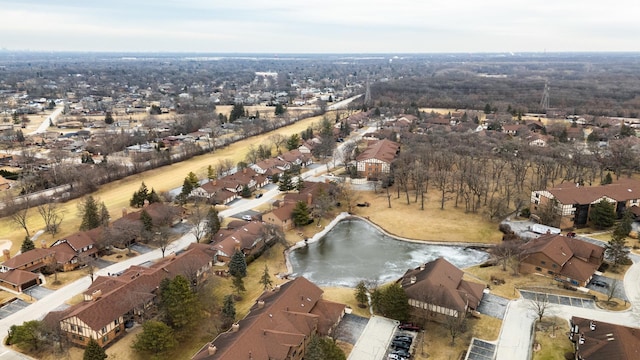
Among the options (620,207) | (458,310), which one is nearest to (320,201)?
(458,310)

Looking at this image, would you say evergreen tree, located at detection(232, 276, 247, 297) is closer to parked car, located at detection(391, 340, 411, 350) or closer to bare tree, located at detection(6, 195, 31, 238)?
parked car, located at detection(391, 340, 411, 350)

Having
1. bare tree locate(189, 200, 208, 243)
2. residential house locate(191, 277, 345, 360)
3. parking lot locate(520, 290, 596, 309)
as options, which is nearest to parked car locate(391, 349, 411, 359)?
residential house locate(191, 277, 345, 360)

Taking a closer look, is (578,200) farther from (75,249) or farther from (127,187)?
(127,187)

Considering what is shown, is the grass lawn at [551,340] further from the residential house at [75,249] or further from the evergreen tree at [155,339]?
the residential house at [75,249]

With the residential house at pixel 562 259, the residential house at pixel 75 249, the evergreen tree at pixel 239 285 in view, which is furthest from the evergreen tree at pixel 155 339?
the residential house at pixel 562 259

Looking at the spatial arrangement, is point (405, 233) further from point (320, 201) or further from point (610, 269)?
point (610, 269)

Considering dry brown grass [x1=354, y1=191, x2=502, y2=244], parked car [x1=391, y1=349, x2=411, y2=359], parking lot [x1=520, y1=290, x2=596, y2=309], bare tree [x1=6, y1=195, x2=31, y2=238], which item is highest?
bare tree [x1=6, y1=195, x2=31, y2=238]

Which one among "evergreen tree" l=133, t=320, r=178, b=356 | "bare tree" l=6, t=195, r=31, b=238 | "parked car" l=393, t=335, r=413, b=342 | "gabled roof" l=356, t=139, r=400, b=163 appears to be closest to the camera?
"evergreen tree" l=133, t=320, r=178, b=356
